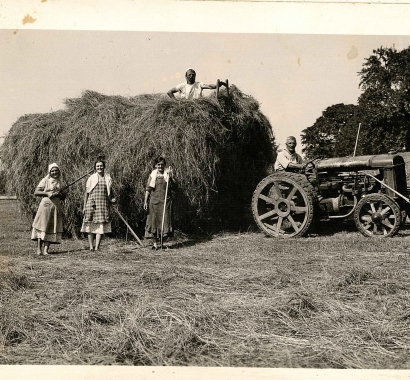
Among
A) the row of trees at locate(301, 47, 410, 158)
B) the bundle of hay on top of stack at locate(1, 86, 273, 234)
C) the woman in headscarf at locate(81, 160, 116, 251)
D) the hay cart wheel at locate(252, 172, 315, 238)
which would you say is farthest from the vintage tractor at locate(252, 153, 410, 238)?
the row of trees at locate(301, 47, 410, 158)

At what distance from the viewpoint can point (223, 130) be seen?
7.53 m

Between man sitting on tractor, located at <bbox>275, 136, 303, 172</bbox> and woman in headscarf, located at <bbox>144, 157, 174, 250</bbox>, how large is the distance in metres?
2.01

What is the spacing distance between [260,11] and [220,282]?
255 cm

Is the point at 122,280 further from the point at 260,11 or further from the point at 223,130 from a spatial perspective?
the point at 223,130

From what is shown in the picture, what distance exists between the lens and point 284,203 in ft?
24.8

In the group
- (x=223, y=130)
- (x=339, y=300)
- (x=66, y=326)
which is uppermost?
(x=223, y=130)

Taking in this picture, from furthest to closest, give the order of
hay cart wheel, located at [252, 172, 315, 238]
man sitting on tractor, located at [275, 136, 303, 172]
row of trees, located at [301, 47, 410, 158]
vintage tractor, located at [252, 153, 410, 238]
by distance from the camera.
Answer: row of trees, located at [301, 47, 410, 158] → man sitting on tractor, located at [275, 136, 303, 172] → hay cart wheel, located at [252, 172, 315, 238] → vintage tractor, located at [252, 153, 410, 238]

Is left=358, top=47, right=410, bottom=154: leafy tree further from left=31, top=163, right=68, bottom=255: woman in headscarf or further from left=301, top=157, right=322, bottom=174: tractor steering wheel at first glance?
left=31, top=163, right=68, bottom=255: woman in headscarf

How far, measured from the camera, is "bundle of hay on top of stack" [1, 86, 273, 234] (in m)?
7.23

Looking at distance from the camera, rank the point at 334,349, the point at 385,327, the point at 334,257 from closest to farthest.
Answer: the point at 334,349 < the point at 385,327 < the point at 334,257

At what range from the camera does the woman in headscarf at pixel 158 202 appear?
694cm

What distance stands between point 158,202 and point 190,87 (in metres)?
2.22

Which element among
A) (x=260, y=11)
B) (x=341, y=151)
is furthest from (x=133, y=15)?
(x=341, y=151)

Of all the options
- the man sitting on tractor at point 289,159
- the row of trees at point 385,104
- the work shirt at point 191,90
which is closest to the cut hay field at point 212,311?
the man sitting on tractor at point 289,159
